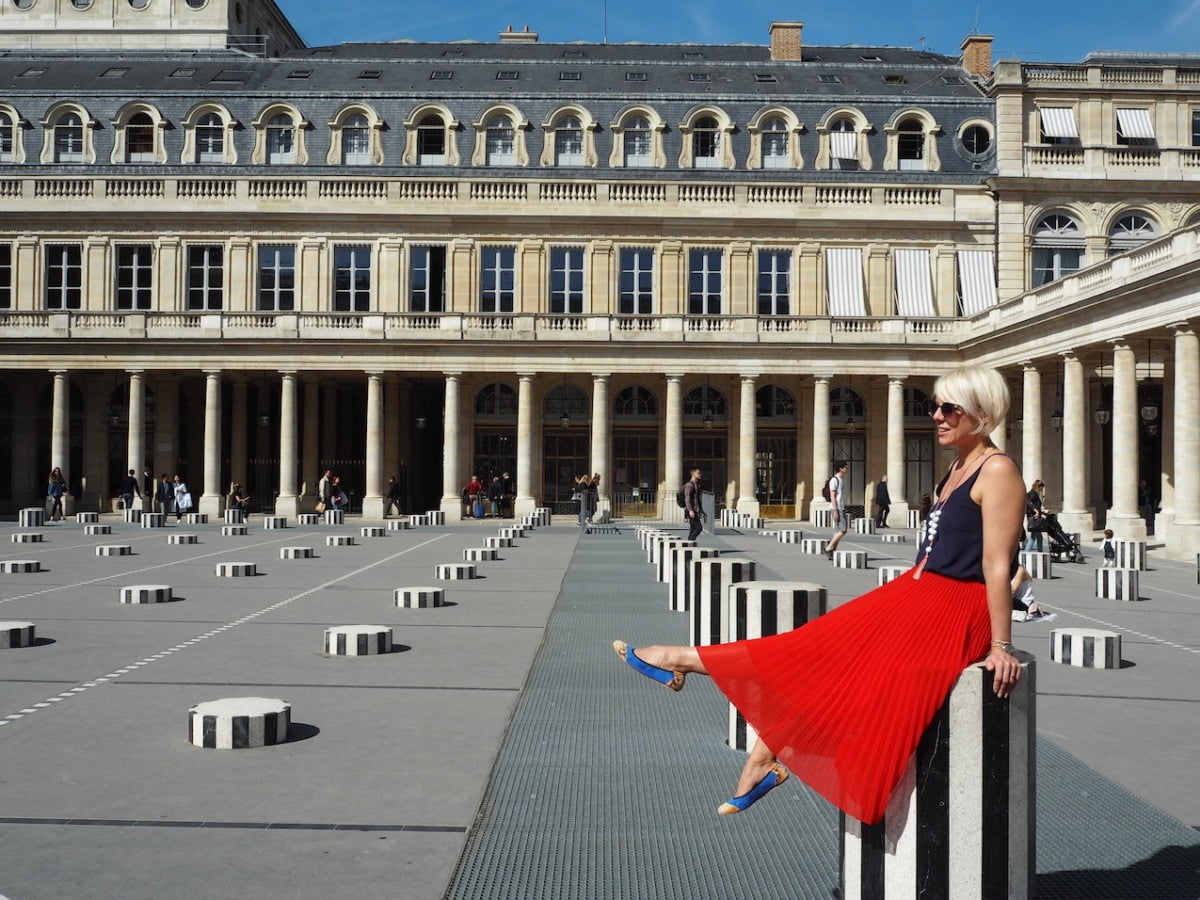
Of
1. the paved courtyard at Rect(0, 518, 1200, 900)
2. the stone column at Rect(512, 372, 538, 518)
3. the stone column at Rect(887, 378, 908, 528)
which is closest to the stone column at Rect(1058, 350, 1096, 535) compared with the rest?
the stone column at Rect(887, 378, 908, 528)

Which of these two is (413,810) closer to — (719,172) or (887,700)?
(887,700)

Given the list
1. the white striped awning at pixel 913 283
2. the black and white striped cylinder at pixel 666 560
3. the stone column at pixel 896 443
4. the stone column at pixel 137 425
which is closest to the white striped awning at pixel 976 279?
the white striped awning at pixel 913 283

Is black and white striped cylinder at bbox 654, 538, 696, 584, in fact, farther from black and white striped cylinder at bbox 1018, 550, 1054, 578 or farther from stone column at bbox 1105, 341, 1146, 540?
stone column at bbox 1105, 341, 1146, 540

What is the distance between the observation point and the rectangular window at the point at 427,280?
50.0m

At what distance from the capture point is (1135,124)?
4944 cm

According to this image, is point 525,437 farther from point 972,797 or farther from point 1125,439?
point 972,797

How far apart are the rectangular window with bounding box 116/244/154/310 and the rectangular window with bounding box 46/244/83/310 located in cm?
147

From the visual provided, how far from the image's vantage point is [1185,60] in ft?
177

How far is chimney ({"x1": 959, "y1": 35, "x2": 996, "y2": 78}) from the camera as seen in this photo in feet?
186

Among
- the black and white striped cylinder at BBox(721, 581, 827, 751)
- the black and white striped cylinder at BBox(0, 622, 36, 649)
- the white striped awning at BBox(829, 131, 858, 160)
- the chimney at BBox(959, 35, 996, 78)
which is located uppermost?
the chimney at BBox(959, 35, 996, 78)

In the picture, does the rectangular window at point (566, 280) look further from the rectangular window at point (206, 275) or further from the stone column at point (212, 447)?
the stone column at point (212, 447)

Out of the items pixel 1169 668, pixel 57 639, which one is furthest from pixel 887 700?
pixel 57 639

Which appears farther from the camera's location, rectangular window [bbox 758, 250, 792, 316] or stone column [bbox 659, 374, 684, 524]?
rectangular window [bbox 758, 250, 792, 316]

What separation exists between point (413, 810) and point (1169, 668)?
869cm
